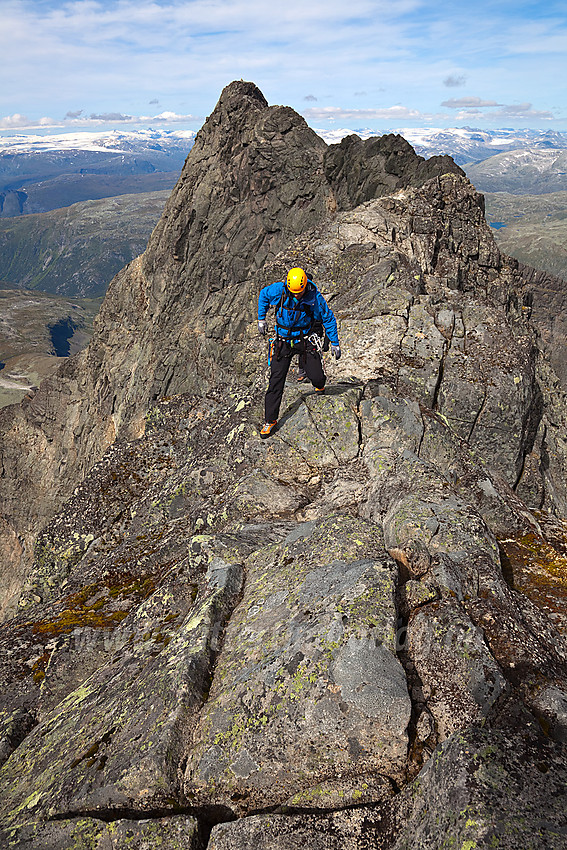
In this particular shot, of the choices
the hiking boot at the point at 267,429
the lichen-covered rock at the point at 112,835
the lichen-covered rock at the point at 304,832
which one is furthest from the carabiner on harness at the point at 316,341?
the lichen-covered rock at the point at 112,835

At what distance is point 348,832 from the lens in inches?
256

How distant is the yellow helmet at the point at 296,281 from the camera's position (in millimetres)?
15156

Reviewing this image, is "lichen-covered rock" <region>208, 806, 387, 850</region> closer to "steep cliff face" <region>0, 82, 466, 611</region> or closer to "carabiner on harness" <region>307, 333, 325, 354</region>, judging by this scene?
"carabiner on harness" <region>307, 333, 325, 354</region>

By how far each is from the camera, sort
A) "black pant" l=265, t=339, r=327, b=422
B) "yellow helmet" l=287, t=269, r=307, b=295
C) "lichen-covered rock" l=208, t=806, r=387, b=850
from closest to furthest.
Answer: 1. "lichen-covered rock" l=208, t=806, r=387, b=850
2. "yellow helmet" l=287, t=269, r=307, b=295
3. "black pant" l=265, t=339, r=327, b=422

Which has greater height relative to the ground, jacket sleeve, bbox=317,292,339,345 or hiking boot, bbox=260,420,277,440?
jacket sleeve, bbox=317,292,339,345

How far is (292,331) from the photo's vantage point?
16.4 metres

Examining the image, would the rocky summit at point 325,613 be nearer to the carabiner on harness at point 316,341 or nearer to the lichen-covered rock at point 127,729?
the lichen-covered rock at point 127,729

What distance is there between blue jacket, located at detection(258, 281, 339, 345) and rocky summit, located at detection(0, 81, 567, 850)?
7.79 feet

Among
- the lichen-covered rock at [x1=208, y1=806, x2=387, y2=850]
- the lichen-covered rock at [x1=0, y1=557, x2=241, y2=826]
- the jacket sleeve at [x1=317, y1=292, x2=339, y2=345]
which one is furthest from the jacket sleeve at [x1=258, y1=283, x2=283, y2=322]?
the lichen-covered rock at [x1=208, y1=806, x2=387, y2=850]

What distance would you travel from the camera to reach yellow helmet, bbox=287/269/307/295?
49.7 feet

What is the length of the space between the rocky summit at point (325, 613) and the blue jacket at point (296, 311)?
237cm

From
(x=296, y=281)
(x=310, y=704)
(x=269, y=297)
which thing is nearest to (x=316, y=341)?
(x=269, y=297)

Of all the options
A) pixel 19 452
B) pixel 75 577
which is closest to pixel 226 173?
pixel 19 452

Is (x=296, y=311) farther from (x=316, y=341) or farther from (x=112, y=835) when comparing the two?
(x=112, y=835)
